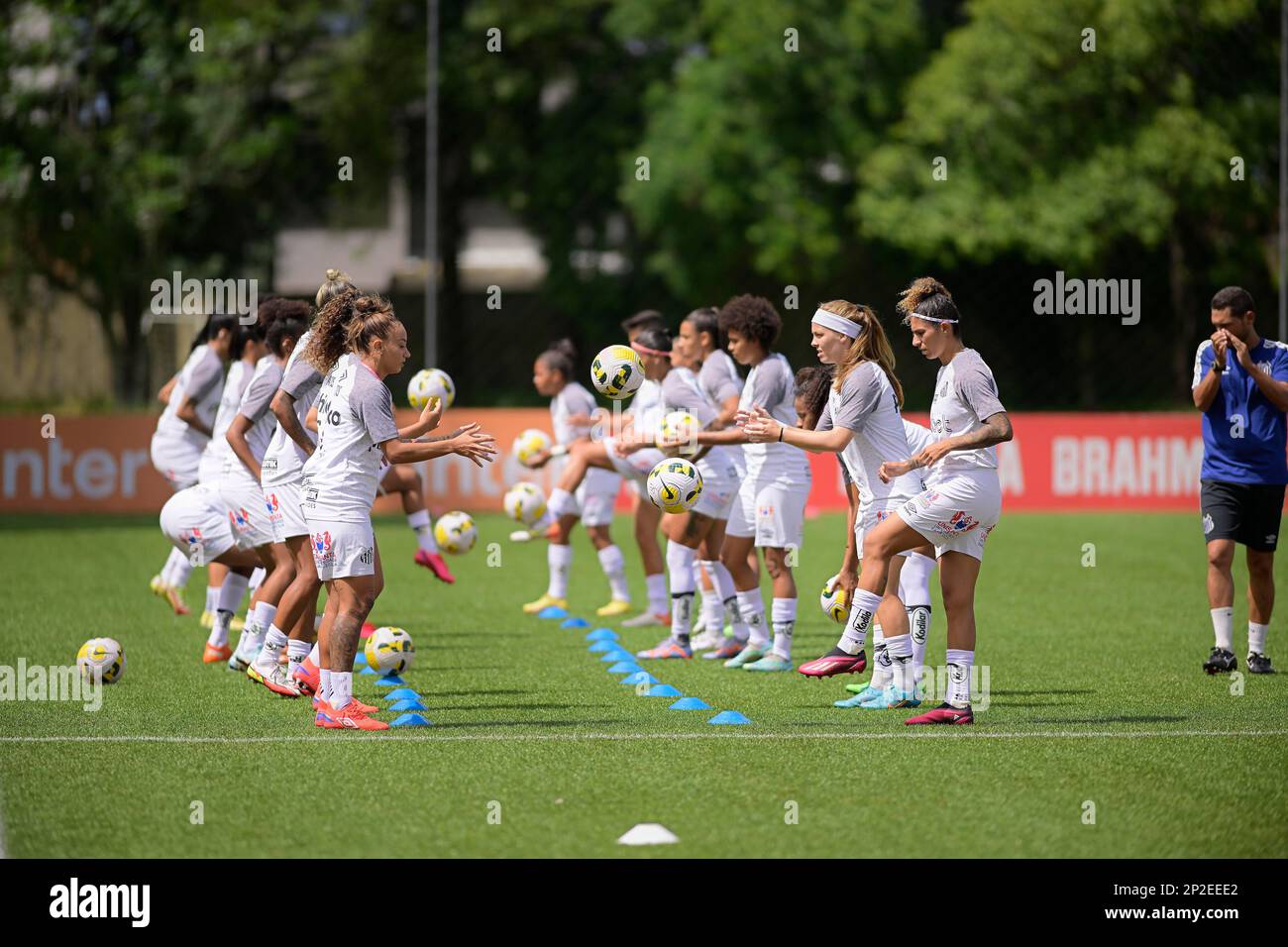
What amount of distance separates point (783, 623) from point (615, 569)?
346 cm

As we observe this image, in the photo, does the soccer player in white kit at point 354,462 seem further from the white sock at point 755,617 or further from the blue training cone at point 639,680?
the white sock at point 755,617

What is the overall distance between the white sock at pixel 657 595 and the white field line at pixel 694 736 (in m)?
4.59

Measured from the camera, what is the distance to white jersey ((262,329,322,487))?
9070mm

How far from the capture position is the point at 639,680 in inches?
396

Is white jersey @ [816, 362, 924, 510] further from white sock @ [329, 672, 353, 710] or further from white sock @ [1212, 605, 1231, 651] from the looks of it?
white sock @ [329, 672, 353, 710]

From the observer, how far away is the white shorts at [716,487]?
11.0 metres

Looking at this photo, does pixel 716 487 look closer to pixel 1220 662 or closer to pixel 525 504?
pixel 525 504

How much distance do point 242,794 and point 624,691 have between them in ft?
10.2

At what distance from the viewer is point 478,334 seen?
105 feet

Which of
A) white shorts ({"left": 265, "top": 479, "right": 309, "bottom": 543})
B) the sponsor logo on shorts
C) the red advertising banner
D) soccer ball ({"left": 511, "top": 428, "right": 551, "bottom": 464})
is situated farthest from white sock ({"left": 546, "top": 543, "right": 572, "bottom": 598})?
the red advertising banner

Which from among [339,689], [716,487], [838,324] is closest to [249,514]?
[339,689]

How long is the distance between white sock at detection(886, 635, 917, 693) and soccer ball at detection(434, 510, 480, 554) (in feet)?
13.9

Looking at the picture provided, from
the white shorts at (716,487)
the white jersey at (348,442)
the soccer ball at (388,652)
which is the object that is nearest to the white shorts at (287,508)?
the soccer ball at (388,652)
